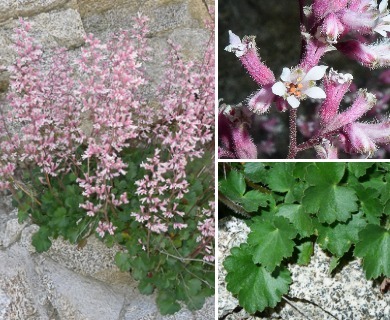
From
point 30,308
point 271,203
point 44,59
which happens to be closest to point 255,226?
point 271,203

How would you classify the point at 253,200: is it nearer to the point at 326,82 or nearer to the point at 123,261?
the point at 326,82

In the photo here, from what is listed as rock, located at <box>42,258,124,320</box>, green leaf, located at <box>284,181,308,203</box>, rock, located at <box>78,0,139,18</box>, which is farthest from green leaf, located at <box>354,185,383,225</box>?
rock, located at <box>78,0,139,18</box>

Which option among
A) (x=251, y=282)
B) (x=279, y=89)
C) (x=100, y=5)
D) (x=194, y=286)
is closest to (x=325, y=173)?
(x=251, y=282)

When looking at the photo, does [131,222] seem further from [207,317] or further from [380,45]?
[380,45]

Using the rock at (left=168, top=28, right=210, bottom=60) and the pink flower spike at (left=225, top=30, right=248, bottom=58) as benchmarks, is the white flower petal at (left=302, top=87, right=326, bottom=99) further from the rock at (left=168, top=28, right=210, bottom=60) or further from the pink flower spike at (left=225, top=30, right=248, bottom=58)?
the rock at (left=168, top=28, right=210, bottom=60)

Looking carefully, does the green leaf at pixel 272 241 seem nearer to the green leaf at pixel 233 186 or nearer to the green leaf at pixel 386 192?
the green leaf at pixel 233 186
